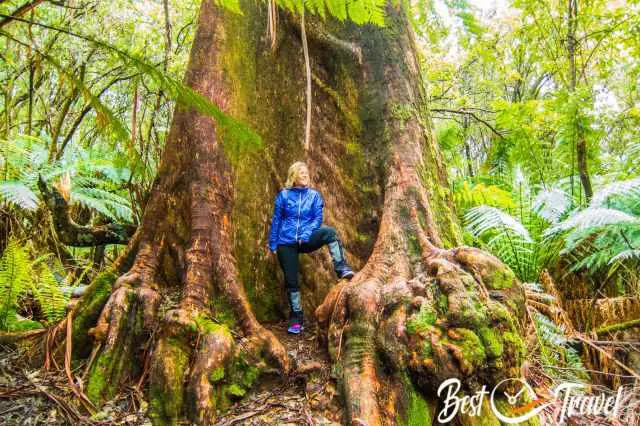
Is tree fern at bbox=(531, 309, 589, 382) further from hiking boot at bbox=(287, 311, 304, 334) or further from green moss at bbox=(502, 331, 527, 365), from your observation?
hiking boot at bbox=(287, 311, 304, 334)

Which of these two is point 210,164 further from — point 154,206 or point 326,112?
point 326,112

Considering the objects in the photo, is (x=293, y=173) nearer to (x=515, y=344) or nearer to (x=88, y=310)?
(x=88, y=310)

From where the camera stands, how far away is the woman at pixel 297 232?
3.32 metres

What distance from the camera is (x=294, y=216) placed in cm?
343

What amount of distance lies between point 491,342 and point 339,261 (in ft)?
4.46

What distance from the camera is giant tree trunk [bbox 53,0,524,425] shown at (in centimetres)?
235

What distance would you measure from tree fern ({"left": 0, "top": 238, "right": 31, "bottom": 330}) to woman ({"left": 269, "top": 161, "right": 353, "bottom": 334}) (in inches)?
82.7

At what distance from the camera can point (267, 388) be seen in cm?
262

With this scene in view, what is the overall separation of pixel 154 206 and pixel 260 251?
0.95 metres

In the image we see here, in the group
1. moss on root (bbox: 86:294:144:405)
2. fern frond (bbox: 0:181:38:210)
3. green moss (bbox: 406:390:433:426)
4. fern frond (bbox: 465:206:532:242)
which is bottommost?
green moss (bbox: 406:390:433:426)

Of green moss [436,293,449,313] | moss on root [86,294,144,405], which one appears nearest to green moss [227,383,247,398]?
moss on root [86,294,144,405]

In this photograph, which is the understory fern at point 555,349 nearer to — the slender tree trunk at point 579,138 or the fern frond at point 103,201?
the slender tree trunk at point 579,138

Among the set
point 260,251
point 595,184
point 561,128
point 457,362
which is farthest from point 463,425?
point 595,184

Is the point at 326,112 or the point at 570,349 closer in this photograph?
the point at 570,349
